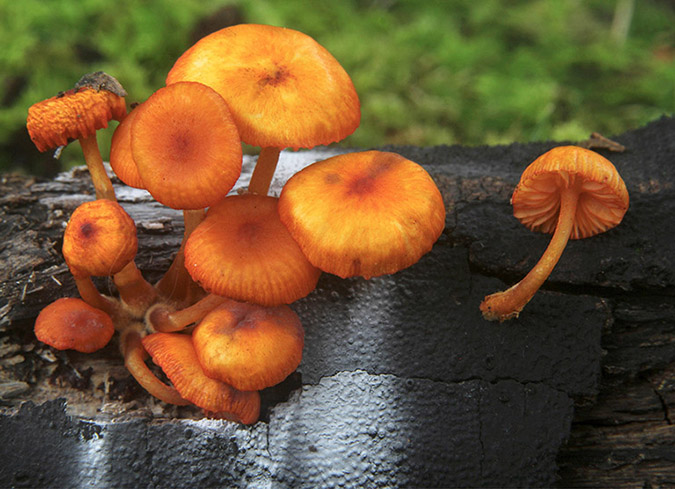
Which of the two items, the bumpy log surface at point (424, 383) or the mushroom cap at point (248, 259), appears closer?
the mushroom cap at point (248, 259)

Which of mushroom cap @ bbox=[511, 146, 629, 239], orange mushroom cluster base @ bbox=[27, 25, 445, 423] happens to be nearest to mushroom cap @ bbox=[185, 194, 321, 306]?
orange mushroom cluster base @ bbox=[27, 25, 445, 423]

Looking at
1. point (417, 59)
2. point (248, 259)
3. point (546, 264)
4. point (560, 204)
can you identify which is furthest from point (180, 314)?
point (417, 59)

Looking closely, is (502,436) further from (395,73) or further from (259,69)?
(395,73)

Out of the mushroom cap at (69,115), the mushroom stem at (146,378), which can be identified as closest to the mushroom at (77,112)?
the mushroom cap at (69,115)

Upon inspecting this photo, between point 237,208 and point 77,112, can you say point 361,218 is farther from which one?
point 77,112

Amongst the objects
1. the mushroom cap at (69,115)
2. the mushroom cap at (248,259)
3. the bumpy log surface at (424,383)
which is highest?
the mushroom cap at (69,115)

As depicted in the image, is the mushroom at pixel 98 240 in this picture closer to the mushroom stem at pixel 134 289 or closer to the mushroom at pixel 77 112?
the mushroom stem at pixel 134 289
